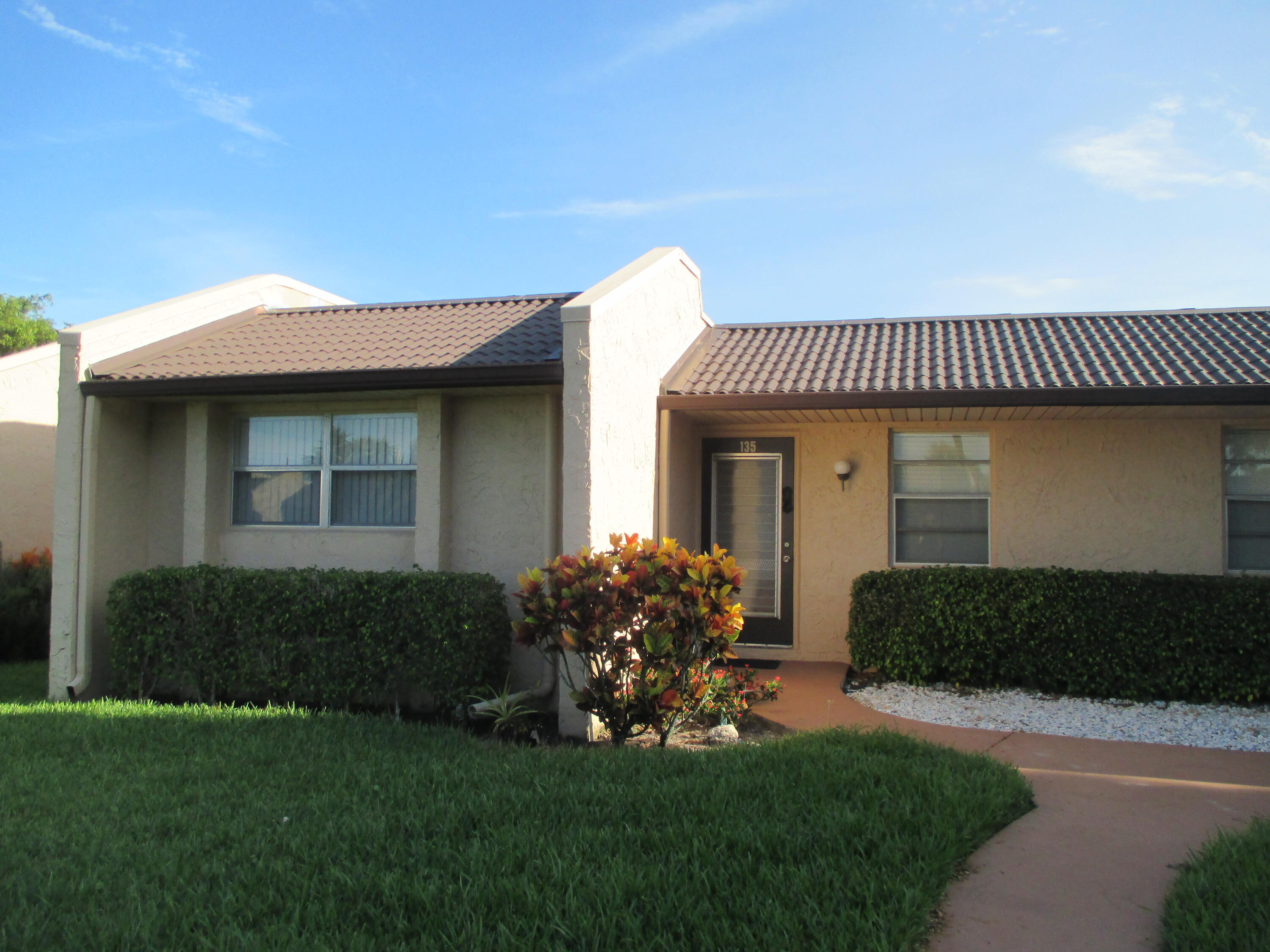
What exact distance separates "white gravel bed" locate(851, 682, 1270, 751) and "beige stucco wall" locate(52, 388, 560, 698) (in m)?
3.55

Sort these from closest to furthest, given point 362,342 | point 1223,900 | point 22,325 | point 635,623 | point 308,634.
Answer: point 1223,900
point 635,623
point 308,634
point 362,342
point 22,325

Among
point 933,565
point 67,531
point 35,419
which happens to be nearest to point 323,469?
point 67,531

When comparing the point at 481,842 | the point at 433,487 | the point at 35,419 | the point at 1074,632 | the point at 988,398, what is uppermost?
the point at 35,419

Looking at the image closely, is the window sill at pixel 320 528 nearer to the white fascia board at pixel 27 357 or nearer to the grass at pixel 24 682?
the grass at pixel 24 682

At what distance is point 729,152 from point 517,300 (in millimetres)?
4238

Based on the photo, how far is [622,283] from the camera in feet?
25.8

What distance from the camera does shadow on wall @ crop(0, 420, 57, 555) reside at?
11.9 meters

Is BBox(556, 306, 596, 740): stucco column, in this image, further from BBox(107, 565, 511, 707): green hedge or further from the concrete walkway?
the concrete walkway

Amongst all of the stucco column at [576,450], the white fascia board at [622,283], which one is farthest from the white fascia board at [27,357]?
the stucco column at [576,450]

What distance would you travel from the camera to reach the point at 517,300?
33.4 feet

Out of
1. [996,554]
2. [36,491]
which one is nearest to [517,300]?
[996,554]

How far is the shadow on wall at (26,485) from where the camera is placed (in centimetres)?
1188

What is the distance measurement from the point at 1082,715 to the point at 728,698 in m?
3.13

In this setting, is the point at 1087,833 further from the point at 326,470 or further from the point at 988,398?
the point at 326,470
